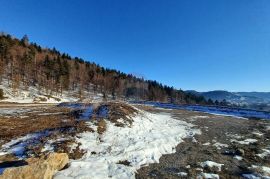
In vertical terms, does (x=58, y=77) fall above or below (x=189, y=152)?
above

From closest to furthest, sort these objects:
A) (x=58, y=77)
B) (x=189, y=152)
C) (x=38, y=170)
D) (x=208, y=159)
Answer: (x=38, y=170)
(x=208, y=159)
(x=189, y=152)
(x=58, y=77)

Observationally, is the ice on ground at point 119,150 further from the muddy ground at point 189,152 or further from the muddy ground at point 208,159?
the muddy ground at point 208,159

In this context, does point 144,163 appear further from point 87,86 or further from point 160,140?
point 87,86

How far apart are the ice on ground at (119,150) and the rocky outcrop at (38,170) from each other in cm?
47

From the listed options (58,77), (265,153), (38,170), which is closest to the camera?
(38,170)

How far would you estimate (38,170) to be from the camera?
28.3ft

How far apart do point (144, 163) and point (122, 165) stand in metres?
1.38

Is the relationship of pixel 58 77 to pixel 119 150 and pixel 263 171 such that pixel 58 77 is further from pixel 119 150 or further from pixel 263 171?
pixel 263 171

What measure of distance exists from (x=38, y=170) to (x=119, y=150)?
6.00 m

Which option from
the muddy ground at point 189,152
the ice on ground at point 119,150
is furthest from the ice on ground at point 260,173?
the ice on ground at point 119,150

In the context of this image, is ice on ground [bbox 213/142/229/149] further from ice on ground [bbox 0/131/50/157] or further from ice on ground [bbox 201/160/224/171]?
ice on ground [bbox 0/131/50/157]

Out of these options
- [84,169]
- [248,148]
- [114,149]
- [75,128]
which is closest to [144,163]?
[114,149]

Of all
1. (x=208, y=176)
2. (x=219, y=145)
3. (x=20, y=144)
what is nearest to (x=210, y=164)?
(x=208, y=176)

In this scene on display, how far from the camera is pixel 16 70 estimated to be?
302 ft
